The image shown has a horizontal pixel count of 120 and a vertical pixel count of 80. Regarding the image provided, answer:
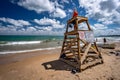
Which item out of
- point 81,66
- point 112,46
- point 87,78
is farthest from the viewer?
point 112,46

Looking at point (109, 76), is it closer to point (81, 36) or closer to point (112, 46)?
point (81, 36)

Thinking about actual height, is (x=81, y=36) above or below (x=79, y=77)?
above

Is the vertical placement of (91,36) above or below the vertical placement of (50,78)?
above

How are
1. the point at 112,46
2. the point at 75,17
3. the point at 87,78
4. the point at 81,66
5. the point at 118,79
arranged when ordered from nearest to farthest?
the point at 118,79 < the point at 87,78 < the point at 81,66 < the point at 75,17 < the point at 112,46

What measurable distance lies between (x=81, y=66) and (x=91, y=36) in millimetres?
2070

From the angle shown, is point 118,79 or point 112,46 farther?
point 112,46

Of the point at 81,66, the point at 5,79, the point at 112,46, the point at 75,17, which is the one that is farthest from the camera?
the point at 112,46

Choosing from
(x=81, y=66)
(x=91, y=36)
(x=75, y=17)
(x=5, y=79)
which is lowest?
(x=5, y=79)

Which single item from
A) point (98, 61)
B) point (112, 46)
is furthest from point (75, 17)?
point (112, 46)

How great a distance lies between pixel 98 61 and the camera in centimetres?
575

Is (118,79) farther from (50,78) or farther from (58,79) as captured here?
(50,78)

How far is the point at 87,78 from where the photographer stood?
4070 millimetres

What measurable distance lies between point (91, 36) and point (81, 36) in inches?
39.1

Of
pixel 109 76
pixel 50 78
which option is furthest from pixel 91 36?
pixel 50 78
